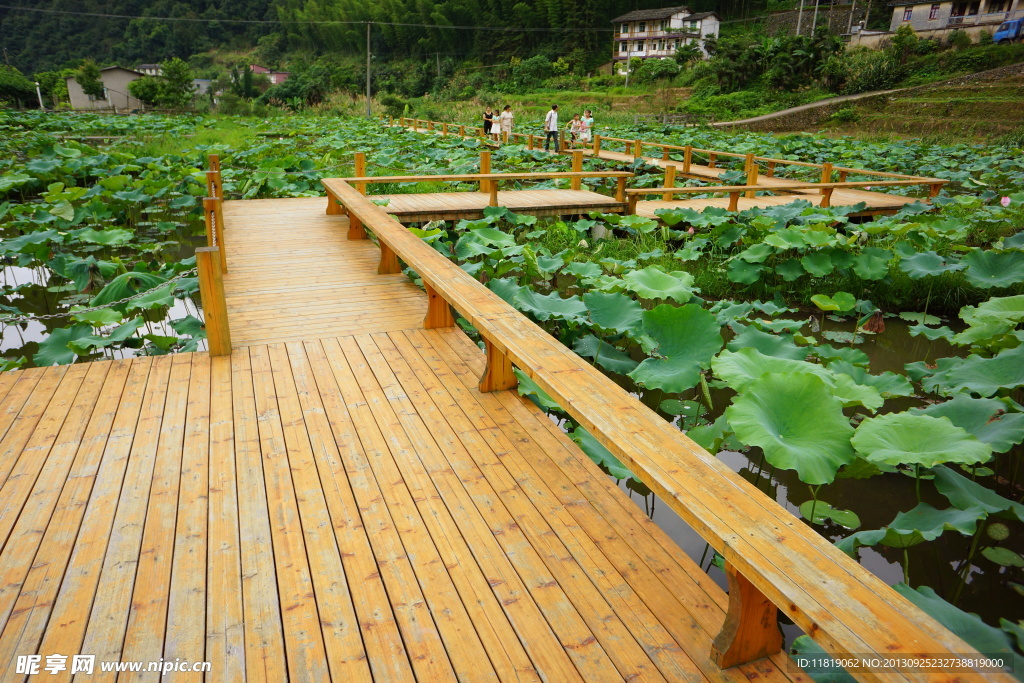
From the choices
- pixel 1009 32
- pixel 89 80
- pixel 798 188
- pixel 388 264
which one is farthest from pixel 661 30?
pixel 388 264

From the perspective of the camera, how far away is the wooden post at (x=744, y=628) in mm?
1581

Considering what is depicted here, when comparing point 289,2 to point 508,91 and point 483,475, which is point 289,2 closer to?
point 508,91

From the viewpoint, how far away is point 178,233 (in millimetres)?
8242

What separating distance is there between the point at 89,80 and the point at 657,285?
164 ft

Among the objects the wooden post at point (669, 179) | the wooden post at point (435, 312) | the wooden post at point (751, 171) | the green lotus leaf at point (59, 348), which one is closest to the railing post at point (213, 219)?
the green lotus leaf at point (59, 348)

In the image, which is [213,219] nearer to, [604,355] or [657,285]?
[604,355]

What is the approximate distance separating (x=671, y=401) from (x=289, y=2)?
281ft

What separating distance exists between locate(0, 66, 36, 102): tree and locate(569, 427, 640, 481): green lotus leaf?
47916mm

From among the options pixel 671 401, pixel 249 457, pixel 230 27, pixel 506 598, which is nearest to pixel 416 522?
pixel 506 598

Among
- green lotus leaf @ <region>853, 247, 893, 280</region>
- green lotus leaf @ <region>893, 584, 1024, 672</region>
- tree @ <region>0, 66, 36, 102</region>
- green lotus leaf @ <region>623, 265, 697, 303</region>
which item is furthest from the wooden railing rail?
tree @ <region>0, 66, 36, 102</region>

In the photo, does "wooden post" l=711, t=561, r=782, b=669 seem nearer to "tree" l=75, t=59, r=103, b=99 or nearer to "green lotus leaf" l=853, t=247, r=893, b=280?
"green lotus leaf" l=853, t=247, r=893, b=280

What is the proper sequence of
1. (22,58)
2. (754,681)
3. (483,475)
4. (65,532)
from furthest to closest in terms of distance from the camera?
(22,58) → (483,475) → (65,532) → (754,681)

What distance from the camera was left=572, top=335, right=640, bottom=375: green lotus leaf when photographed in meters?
3.63

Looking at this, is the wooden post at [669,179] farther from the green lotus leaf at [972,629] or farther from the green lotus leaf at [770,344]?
the green lotus leaf at [972,629]
